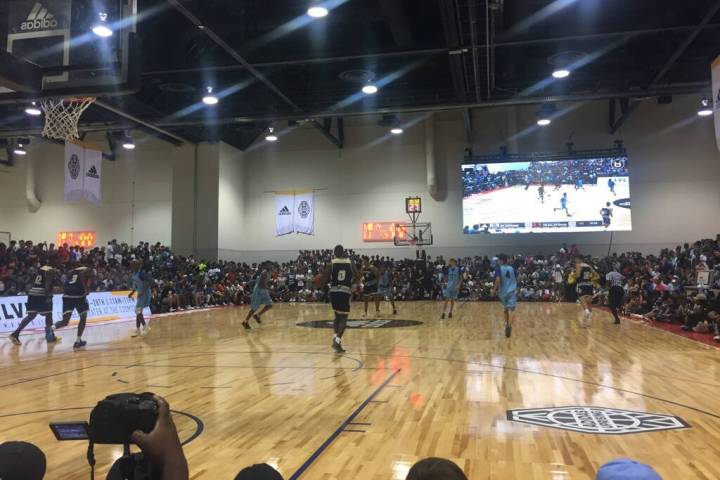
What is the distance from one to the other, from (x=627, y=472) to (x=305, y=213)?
26582mm

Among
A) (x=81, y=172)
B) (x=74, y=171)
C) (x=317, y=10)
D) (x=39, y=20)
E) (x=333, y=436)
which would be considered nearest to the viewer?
(x=333, y=436)

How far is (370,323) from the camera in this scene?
14.8 m

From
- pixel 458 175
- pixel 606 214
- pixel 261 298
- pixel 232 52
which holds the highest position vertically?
pixel 232 52

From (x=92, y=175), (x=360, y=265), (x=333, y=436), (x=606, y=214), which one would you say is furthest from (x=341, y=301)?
(x=606, y=214)

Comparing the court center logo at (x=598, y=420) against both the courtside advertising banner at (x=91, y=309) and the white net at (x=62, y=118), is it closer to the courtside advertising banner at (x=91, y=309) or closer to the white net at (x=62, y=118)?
the white net at (x=62, y=118)

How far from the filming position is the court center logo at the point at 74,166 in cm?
1969

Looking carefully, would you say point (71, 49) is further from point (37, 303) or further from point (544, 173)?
point (544, 173)

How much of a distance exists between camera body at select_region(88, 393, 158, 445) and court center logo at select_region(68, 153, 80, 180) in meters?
20.7

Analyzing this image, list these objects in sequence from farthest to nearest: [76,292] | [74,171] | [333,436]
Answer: [74,171] < [76,292] < [333,436]

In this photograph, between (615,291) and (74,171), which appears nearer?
(615,291)

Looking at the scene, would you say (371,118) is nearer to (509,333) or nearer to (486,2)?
(486,2)

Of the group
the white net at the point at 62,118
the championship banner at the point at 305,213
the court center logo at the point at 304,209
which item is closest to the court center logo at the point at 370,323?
the white net at the point at 62,118

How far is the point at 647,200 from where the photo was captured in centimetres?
2411

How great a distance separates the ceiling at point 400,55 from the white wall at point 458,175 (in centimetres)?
336
